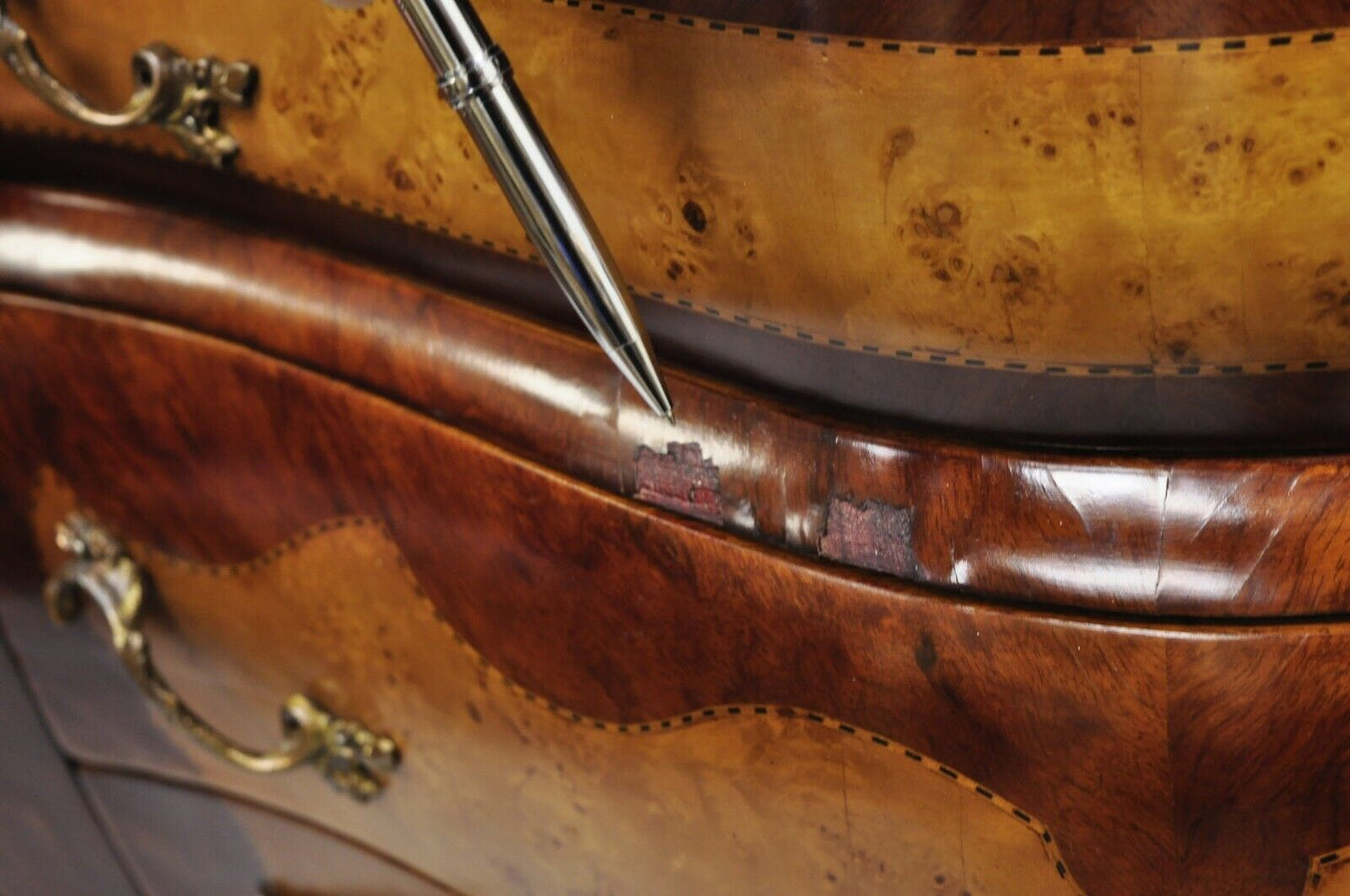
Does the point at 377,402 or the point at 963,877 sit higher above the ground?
the point at 377,402

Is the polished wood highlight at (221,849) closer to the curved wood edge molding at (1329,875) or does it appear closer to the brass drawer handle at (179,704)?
the brass drawer handle at (179,704)

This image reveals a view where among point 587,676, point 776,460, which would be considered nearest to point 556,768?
point 587,676

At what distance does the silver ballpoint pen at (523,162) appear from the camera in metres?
0.36

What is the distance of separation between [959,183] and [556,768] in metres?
0.25

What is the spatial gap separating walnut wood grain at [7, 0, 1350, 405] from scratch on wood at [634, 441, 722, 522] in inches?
1.6

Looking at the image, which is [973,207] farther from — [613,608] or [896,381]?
[613,608]

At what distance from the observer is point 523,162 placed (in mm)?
373

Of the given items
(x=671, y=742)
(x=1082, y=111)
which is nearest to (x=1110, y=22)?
(x=1082, y=111)

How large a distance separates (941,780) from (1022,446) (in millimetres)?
94

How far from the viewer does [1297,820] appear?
37 centimetres

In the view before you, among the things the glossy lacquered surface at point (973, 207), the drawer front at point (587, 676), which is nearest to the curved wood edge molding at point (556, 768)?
the drawer front at point (587, 676)

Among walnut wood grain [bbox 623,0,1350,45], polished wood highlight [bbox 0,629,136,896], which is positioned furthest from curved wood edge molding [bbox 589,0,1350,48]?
polished wood highlight [bbox 0,629,136,896]

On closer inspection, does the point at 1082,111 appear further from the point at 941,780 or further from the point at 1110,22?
the point at 941,780

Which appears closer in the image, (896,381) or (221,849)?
(896,381)
